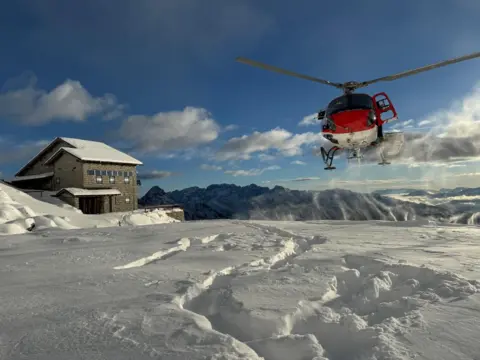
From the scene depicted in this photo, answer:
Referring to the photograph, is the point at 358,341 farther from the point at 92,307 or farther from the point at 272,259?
the point at 272,259

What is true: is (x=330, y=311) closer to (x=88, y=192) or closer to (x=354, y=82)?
(x=354, y=82)

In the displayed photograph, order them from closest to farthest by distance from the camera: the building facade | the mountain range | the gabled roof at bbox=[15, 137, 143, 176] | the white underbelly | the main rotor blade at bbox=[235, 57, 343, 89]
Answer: the main rotor blade at bbox=[235, 57, 343, 89], the white underbelly, the building facade, the gabled roof at bbox=[15, 137, 143, 176], the mountain range

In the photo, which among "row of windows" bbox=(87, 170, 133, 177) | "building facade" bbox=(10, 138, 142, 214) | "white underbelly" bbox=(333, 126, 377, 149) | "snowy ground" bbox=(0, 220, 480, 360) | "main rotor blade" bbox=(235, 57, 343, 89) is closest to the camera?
"snowy ground" bbox=(0, 220, 480, 360)

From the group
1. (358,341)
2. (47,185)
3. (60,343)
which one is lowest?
(358,341)

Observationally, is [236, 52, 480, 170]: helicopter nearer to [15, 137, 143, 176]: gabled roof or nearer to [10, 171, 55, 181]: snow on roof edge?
[15, 137, 143, 176]: gabled roof

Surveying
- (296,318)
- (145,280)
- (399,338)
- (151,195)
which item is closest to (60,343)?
(145,280)

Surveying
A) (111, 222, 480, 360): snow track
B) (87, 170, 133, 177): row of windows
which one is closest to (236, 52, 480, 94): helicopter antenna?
(111, 222, 480, 360): snow track

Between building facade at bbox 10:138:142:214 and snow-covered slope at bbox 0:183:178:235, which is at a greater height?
building facade at bbox 10:138:142:214
